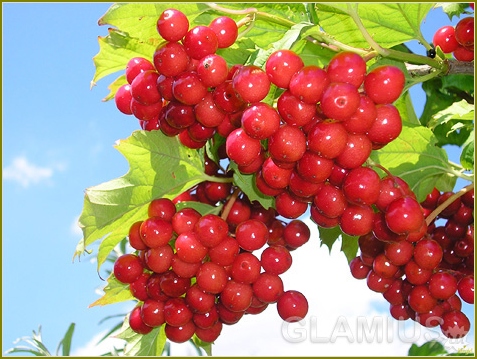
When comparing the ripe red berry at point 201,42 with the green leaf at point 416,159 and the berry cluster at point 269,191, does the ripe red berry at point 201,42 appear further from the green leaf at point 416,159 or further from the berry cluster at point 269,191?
the green leaf at point 416,159

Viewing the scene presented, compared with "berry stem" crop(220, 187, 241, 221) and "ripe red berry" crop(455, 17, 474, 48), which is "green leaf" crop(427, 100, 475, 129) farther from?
"berry stem" crop(220, 187, 241, 221)

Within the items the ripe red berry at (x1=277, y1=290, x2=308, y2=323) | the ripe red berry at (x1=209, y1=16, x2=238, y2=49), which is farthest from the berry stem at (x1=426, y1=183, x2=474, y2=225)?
the ripe red berry at (x1=209, y1=16, x2=238, y2=49)

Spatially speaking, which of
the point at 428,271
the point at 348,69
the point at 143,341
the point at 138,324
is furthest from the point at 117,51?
the point at 428,271

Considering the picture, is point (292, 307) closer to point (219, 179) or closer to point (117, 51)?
point (219, 179)

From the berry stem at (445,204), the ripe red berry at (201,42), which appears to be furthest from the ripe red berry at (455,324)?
the ripe red berry at (201,42)

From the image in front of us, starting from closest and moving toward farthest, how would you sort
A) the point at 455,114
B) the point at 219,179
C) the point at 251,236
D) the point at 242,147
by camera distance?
the point at 242,147 < the point at 251,236 < the point at 219,179 < the point at 455,114

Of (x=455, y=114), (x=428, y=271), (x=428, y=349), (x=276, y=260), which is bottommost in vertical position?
(x=428, y=349)

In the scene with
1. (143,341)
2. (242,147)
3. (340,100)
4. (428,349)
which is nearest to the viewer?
(340,100)
